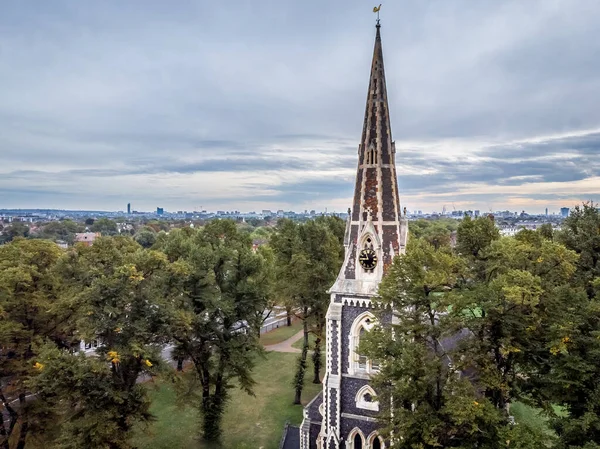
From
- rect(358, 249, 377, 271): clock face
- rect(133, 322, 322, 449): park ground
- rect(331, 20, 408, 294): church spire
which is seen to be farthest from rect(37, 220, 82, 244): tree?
rect(358, 249, 377, 271): clock face

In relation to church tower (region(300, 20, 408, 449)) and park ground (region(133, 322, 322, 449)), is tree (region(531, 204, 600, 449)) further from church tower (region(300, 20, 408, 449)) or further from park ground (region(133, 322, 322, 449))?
park ground (region(133, 322, 322, 449))

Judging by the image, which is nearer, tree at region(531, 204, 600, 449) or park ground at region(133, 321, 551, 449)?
tree at region(531, 204, 600, 449)

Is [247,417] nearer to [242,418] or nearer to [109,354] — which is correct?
[242,418]

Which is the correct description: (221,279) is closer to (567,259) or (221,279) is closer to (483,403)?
(483,403)

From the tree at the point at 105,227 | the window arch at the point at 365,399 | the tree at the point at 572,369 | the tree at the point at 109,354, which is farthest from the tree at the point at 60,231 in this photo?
the tree at the point at 572,369

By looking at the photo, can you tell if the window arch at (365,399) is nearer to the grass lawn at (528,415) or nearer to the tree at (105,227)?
the grass lawn at (528,415)

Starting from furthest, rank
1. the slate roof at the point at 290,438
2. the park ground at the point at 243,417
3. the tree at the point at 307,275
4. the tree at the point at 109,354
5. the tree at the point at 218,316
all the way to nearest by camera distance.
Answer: the tree at the point at 307,275 → the park ground at the point at 243,417 → the slate roof at the point at 290,438 → the tree at the point at 218,316 → the tree at the point at 109,354

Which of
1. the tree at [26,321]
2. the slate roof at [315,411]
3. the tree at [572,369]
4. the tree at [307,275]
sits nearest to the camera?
the tree at [572,369]
